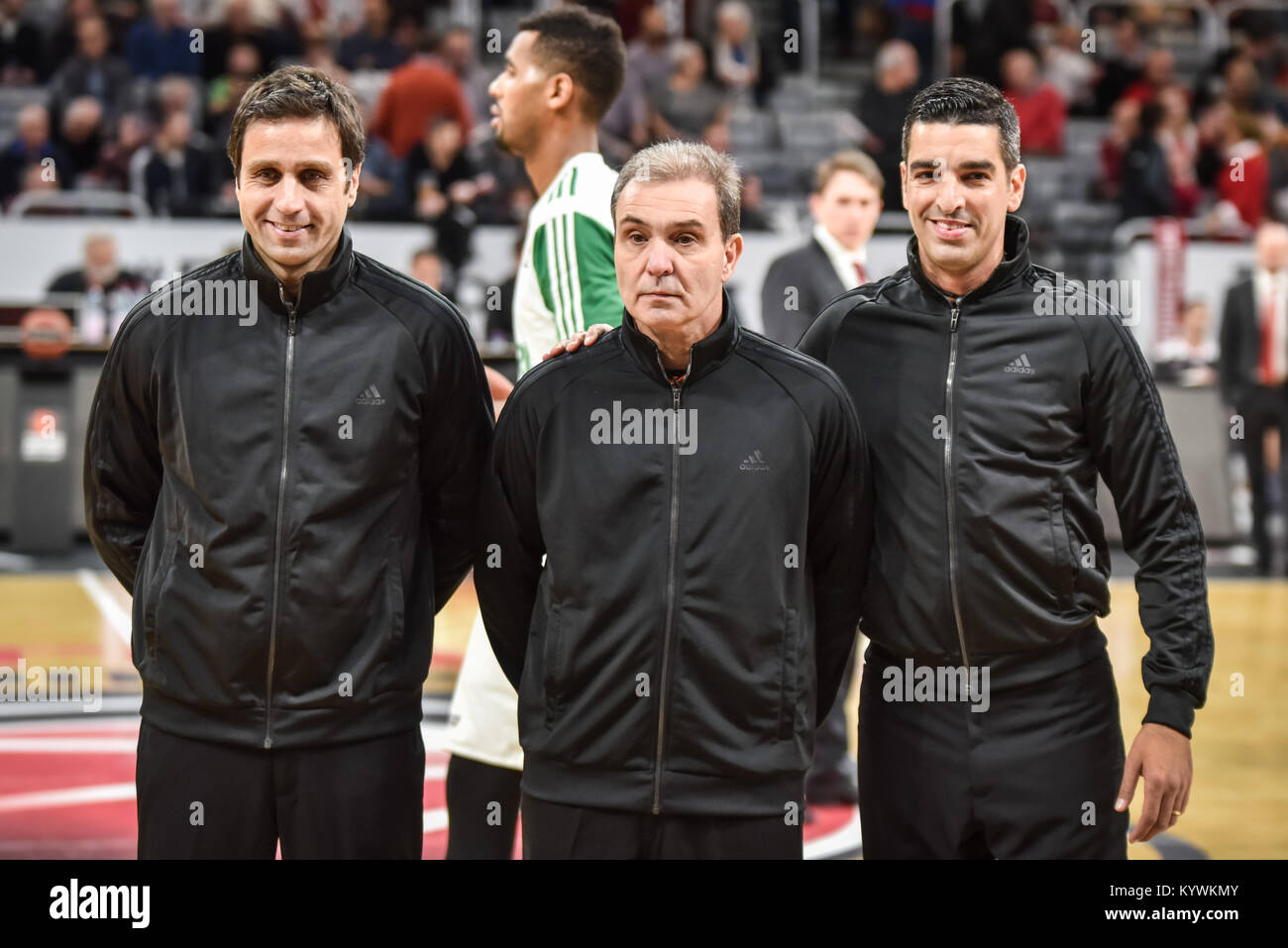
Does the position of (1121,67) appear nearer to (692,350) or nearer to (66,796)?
(66,796)

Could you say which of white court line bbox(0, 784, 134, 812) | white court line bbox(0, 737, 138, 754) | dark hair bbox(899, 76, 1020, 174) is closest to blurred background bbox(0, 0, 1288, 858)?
white court line bbox(0, 737, 138, 754)

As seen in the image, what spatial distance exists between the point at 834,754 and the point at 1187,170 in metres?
11.6

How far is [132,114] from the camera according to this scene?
44.2ft

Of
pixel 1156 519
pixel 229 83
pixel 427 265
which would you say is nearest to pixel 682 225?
pixel 1156 519

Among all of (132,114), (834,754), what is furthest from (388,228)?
(834,754)

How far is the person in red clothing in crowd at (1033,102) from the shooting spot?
15.7 metres

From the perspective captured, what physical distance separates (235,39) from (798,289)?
9.43 meters

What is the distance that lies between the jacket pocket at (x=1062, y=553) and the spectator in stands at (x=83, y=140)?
38.6 ft

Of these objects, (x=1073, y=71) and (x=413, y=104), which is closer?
(x=413, y=104)

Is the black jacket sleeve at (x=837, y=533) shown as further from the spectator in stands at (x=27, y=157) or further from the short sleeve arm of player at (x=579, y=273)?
the spectator in stands at (x=27, y=157)

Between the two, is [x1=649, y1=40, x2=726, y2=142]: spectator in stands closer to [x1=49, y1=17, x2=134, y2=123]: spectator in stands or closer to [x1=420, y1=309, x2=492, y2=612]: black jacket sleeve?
[x1=49, y1=17, x2=134, y2=123]: spectator in stands

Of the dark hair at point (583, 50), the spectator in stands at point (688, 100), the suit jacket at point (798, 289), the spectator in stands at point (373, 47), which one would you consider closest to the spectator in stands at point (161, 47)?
the spectator in stands at point (373, 47)

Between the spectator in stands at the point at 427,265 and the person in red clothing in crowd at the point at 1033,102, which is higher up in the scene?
the person in red clothing in crowd at the point at 1033,102

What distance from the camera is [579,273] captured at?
12.2ft
